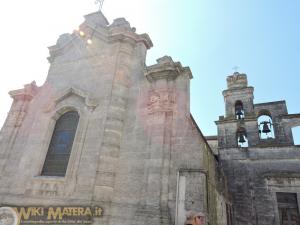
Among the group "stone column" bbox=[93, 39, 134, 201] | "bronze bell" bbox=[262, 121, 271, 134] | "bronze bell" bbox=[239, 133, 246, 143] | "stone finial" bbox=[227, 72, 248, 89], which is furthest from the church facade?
"stone finial" bbox=[227, 72, 248, 89]

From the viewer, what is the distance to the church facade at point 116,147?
6.84 m

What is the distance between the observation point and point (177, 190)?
6492 millimetres

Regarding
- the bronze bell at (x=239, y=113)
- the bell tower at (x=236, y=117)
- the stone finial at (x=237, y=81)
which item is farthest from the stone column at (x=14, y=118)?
the stone finial at (x=237, y=81)

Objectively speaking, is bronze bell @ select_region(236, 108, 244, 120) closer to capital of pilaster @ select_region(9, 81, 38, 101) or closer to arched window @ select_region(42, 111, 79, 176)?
arched window @ select_region(42, 111, 79, 176)

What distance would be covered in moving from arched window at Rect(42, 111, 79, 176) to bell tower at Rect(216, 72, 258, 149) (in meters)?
9.78

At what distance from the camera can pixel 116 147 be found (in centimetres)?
801

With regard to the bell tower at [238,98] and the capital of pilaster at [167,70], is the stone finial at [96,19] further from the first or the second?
the bell tower at [238,98]

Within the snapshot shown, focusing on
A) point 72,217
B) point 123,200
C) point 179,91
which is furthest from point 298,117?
point 72,217

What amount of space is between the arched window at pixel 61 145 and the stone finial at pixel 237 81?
41.4 feet

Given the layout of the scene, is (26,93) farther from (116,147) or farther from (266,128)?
(266,128)

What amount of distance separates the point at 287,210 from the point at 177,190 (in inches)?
357

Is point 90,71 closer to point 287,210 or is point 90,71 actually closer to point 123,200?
point 123,200

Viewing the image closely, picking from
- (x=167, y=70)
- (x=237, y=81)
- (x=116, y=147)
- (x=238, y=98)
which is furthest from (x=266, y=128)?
(x=116, y=147)

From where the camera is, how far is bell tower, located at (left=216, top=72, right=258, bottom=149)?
15562 millimetres
